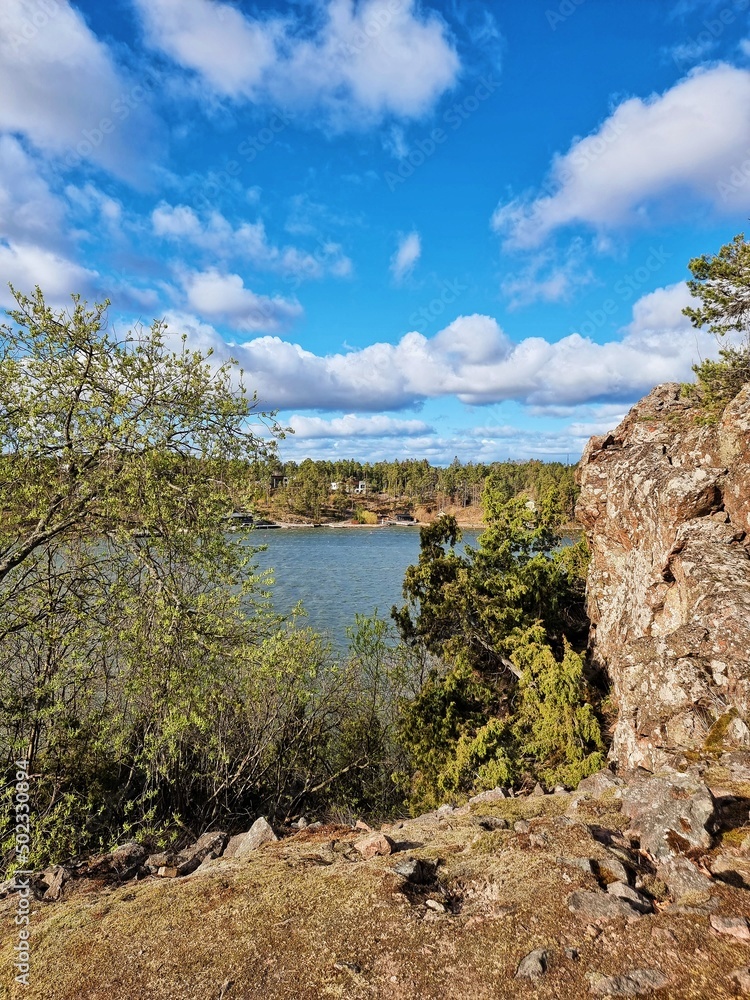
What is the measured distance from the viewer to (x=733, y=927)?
4109 millimetres

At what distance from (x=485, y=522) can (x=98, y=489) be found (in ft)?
46.5

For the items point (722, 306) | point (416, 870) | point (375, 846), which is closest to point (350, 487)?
point (722, 306)

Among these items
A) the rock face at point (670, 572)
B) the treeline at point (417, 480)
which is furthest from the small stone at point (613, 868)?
the treeline at point (417, 480)

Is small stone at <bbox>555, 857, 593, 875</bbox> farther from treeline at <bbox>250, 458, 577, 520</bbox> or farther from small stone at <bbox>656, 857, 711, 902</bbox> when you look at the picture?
treeline at <bbox>250, 458, 577, 520</bbox>

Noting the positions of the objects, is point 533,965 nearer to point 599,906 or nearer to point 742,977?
point 599,906

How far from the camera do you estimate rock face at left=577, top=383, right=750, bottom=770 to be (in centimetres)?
954

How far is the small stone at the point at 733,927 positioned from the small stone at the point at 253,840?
18.3 feet

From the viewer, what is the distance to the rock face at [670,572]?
9.54 metres

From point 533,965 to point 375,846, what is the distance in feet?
8.56

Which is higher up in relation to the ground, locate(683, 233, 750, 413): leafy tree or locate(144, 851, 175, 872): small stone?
locate(683, 233, 750, 413): leafy tree

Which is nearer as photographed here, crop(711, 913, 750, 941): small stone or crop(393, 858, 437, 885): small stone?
crop(711, 913, 750, 941): small stone

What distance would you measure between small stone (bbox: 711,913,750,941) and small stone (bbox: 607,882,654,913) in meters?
0.57

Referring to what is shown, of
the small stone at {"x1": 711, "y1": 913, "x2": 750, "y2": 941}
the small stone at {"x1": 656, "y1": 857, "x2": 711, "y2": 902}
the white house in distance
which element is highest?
the small stone at {"x1": 711, "y1": 913, "x2": 750, "y2": 941}

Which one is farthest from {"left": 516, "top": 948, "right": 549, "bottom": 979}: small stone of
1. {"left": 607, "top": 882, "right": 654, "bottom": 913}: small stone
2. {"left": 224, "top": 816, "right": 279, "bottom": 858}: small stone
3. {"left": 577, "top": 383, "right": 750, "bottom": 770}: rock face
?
{"left": 577, "top": 383, "right": 750, "bottom": 770}: rock face
